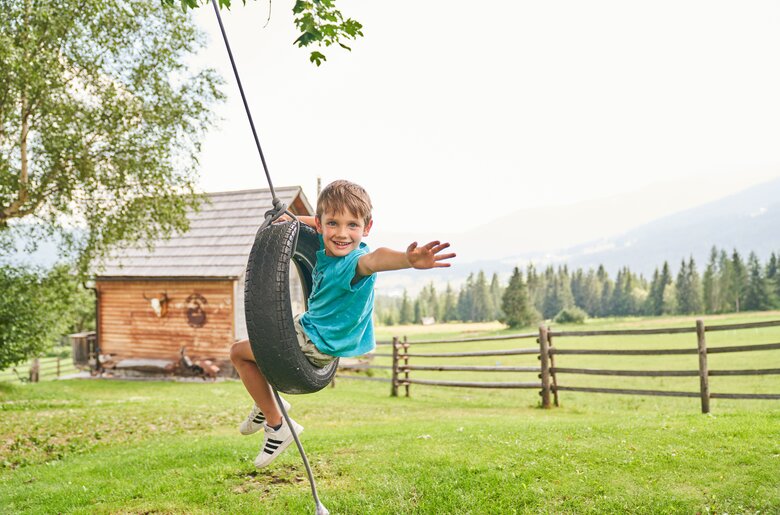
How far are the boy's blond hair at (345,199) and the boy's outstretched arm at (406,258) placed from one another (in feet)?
0.91

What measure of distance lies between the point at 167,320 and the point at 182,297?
3.33 feet

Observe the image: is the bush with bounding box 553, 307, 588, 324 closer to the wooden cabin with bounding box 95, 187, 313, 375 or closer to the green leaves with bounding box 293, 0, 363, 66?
the wooden cabin with bounding box 95, 187, 313, 375

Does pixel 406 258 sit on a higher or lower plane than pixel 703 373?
higher

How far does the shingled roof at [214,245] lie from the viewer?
1942cm

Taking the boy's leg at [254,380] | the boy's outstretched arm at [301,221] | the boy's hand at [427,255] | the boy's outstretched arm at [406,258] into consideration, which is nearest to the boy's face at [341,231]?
the boy's outstretched arm at [406,258]

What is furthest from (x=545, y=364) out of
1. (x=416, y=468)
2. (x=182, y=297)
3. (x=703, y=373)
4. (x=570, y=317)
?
(x=570, y=317)

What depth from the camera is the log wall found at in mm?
19078

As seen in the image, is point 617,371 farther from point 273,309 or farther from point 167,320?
point 167,320

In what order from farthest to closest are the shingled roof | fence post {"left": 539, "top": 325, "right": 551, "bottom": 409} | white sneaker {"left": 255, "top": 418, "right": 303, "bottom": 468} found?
the shingled roof
fence post {"left": 539, "top": 325, "right": 551, "bottom": 409}
white sneaker {"left": 255, "top": 418, "right": 303, "bottom": 468}

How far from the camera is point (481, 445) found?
6492mm

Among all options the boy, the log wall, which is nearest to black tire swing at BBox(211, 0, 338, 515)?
the boy

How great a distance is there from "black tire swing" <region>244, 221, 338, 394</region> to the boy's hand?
2.33 ft

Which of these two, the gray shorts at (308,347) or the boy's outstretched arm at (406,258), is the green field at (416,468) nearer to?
the gray shorts at (308,347)

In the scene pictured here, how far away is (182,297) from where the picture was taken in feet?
64.7
